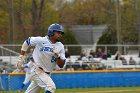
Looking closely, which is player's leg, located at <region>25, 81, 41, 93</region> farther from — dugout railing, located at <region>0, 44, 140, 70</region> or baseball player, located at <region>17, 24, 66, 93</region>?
dugout railing, located at <region>0, 44, 140, 70</region>

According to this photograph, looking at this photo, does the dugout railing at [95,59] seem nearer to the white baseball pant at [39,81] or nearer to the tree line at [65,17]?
the tree line at [65,17]

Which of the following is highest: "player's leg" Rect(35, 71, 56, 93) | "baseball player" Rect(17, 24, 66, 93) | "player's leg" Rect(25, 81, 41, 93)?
"baseball player" Rect(17, 24, 66, 93)

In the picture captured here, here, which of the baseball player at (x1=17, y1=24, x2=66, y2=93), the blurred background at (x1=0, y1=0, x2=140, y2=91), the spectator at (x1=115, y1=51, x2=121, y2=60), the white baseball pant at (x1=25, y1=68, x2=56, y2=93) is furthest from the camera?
the spectator at (x1=115, y1=51, x2=121, y2=60)

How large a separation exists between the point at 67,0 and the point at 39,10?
1077 centimetres

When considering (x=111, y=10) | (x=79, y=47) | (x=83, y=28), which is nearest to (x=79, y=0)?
(x=83, y=28)

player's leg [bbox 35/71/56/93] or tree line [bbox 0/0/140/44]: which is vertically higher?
tree line [bbox 0/0/140/44]

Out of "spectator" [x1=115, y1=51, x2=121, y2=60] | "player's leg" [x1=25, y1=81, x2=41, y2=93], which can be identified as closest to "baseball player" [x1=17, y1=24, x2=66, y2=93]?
"player's leg" [x1=25, y1=81, x2=41, y2=93]

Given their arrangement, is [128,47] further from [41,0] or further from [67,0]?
[67,0]

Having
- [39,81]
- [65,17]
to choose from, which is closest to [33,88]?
[39,81]

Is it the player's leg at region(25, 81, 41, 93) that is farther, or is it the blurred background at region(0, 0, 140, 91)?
the blurred background at region(0, 0, 140, 91)

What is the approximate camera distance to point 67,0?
44.2m

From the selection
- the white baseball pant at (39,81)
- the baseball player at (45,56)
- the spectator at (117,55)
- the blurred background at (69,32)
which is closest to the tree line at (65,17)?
the blurred background at (69,32)

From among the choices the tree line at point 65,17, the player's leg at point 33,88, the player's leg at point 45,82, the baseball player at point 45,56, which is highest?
the tree line at point 65,17

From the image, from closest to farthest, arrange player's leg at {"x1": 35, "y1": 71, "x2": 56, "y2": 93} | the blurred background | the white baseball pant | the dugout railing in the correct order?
player's leg at {"x1": 35, "y1": 71, "x2": 56, "y2": 93}, the white baseball pant, the dugout railing, the blurred background
